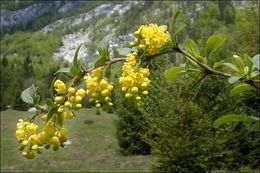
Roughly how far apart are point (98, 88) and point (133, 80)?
11 cm

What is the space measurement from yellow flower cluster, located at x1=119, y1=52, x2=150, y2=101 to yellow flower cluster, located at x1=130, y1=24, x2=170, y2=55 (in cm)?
4

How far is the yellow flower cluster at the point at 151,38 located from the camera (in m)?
1.32

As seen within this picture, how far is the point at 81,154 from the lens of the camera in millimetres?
22344

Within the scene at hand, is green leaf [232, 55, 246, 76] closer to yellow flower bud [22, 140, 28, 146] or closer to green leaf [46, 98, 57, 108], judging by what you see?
green leaf [46, 98, 57, 108]

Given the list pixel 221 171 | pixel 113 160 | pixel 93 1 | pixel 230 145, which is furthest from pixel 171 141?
pixel 93 1

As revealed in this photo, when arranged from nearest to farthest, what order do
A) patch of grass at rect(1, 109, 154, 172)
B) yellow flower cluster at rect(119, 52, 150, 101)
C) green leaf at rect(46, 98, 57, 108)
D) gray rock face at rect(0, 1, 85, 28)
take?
1. green leaf at rect(46, 98, 57, 108)
2. yellow flower cluster at rect(119, 52, 150, 101)
3. patch of grass at rect(1, 109, 154, 172)
4. gray rock face at rect(0, 1, 85, 28)

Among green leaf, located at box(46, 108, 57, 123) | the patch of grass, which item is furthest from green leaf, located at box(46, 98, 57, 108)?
the patch of grass

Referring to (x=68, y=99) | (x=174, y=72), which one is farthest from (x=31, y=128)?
(x=174, y=72)

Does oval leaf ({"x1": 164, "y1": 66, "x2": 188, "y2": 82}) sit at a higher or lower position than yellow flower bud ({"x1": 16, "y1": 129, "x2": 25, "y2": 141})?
higher

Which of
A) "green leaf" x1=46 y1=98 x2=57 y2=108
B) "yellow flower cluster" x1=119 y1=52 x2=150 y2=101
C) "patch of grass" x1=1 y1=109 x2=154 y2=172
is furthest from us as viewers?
"patch of grass" x1=1 y1=109 x2=154 y2=172

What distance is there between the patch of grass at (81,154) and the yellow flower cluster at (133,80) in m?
13.8

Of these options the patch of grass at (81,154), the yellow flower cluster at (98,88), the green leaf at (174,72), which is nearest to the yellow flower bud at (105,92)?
the yellow flower cluster at (98,88)

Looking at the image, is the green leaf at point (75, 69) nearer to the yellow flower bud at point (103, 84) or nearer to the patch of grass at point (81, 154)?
the yellow flower bud at point (103, 84)

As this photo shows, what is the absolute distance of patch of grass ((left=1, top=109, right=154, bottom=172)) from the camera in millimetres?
17234
